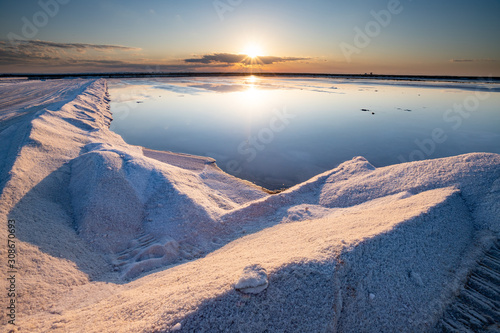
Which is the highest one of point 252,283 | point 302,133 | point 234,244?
point 302,133

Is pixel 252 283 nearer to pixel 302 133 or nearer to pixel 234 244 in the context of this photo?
pixel 234 244

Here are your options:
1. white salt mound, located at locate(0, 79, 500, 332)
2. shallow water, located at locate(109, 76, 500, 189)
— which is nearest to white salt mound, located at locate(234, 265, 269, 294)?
white salt mound, located at locate(0, 79, 500, 332)

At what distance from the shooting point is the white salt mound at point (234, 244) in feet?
7.95

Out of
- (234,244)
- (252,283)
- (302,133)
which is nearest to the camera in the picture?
(252,283)

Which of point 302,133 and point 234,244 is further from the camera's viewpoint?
point 302,133

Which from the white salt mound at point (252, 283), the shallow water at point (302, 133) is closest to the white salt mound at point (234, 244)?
the white salt mound at point (252, 283)

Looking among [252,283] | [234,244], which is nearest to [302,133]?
[234,244]

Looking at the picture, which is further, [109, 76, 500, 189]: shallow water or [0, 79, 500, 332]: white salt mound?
[109, 76, 500, 189]: shallow water

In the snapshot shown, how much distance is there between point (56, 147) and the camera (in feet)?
22.3

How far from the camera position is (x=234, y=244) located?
4.38m

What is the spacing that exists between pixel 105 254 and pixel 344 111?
1987 centimetres

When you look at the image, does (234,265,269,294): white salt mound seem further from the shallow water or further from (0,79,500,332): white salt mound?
the shallow water

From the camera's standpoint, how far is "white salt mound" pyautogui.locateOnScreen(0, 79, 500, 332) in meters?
2.42

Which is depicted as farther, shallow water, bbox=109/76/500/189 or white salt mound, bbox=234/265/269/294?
shallow water, bbox=109/76/500/189
